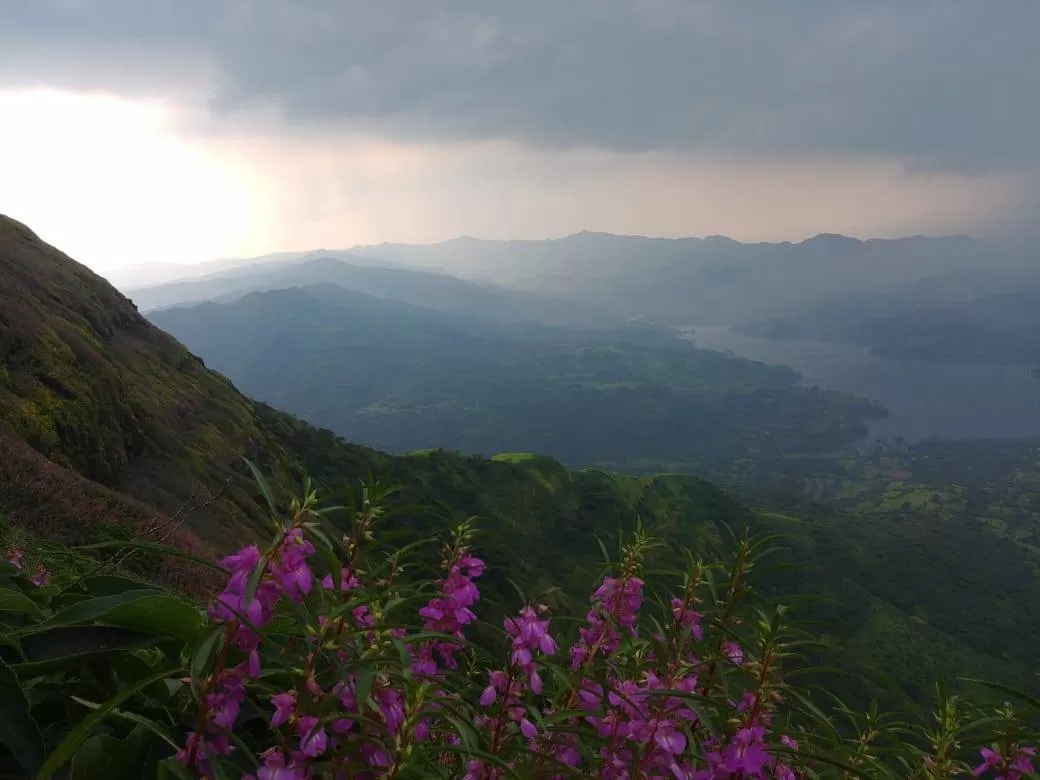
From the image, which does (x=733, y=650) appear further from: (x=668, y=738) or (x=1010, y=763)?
(x=1010, y=763)

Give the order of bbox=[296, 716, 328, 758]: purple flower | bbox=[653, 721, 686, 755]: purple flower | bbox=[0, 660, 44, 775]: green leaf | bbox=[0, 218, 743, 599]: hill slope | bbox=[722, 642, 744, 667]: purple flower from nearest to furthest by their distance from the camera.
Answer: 1. bbox=[296, 716, 328, 758]: purple flower
2. bbox=[0, 660, 44, 775]: green leaf
3. bbox=[653, 721, 686, 755]: purple flower
4. bbox=[722, 642, 744, 667]: purple flower
5. bbox=[0, 218, 743, 599]: hill slope

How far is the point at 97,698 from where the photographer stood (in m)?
2.58

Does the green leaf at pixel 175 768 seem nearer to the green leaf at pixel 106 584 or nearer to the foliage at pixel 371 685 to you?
the foliage at pixel 371 685

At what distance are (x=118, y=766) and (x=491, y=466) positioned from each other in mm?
100677

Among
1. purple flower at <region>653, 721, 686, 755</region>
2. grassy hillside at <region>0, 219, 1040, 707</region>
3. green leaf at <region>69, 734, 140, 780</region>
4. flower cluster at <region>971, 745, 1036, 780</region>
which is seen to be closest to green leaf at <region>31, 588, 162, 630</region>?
green leaf at <region>69, 734, 140, 780</region>

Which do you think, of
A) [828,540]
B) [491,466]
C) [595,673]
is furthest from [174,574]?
[828,540]

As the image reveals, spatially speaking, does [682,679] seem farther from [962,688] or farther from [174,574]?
[962,688]

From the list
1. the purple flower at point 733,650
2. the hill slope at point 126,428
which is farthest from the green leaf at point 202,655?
the purple flower at point 733,650

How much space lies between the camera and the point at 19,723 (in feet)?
7.19

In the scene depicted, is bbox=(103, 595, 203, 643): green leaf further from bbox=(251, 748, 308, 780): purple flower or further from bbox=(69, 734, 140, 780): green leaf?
bbox=(251, 748, 308, 780): purple flower

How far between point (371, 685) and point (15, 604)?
2002 mm

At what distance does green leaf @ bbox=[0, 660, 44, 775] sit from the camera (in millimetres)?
2166

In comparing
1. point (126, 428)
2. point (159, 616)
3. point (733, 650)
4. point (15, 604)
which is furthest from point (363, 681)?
point (126, 428)

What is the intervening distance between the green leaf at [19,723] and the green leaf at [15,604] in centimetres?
78
